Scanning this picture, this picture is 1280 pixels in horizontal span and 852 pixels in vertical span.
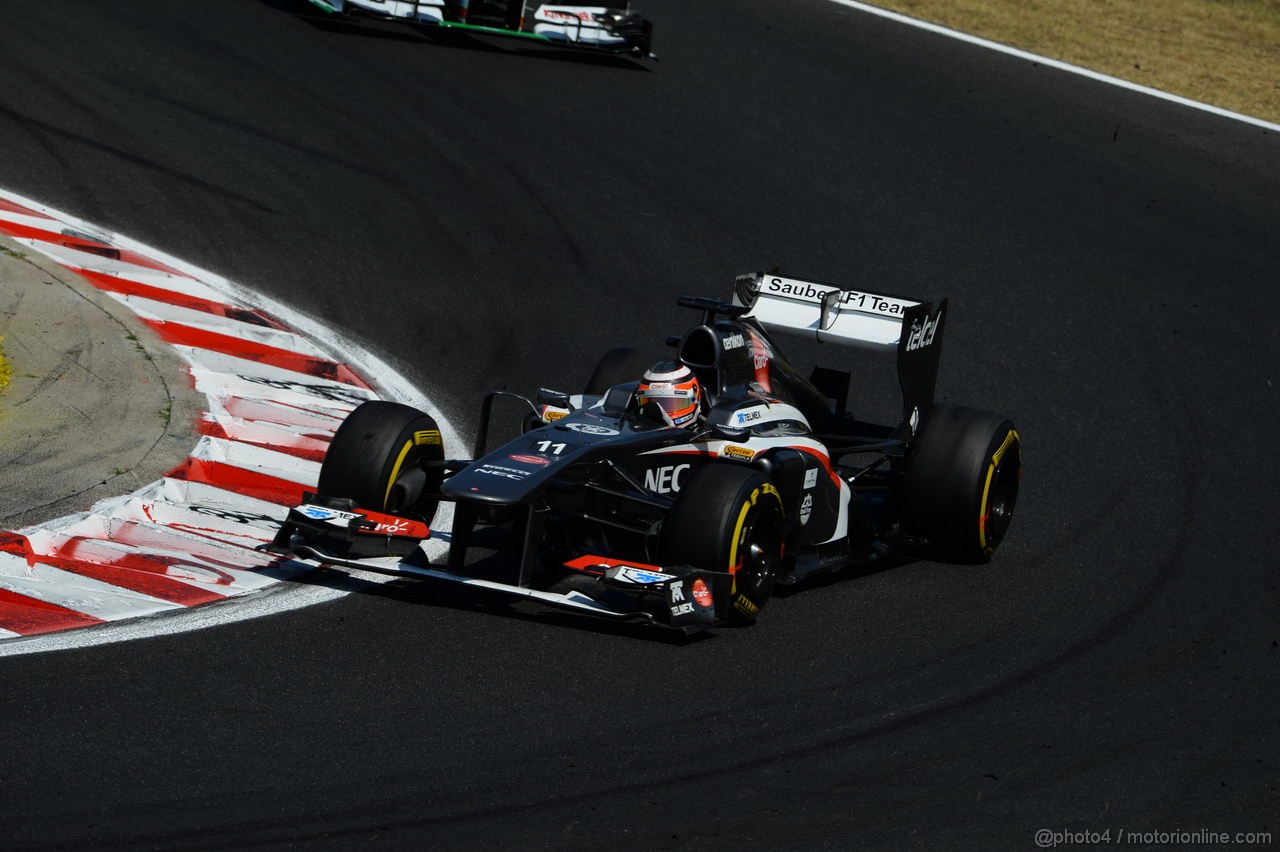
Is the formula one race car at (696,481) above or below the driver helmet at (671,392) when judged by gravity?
below

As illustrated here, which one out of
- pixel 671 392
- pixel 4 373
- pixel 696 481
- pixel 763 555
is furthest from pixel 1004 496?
pixel 4 373

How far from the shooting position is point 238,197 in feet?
42.2

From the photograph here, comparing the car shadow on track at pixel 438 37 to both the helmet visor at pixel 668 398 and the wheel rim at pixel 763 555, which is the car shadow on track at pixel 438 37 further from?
the wheel rim at pixel 763 555

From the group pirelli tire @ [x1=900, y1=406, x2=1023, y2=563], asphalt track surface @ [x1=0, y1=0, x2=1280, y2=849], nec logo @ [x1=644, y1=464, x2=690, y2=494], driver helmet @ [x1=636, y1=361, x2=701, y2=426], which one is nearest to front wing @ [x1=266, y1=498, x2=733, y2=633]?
asphalt track surface @ [x1=0, y1=0, x2=1280, y2=849]

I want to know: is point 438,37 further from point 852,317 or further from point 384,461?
point 384,461

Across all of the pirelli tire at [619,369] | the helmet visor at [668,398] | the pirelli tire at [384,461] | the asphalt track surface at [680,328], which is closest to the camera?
the asphalt track surface at [680,328]

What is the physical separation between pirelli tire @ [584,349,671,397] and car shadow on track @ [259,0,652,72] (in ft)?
25.5

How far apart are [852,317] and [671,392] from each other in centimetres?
174

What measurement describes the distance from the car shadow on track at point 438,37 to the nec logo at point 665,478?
9139 millimetres

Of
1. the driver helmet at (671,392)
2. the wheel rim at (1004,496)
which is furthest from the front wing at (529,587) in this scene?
the wheel rim at (1004,496)

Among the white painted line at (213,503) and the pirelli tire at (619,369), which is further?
the pirelli tire at (619,369)

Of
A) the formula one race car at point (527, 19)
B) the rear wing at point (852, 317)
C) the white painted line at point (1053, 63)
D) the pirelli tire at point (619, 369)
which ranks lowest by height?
the pirelli tire at point (619, 369)

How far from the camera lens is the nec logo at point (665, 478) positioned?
7.96 m

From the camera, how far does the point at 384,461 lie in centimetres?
789
